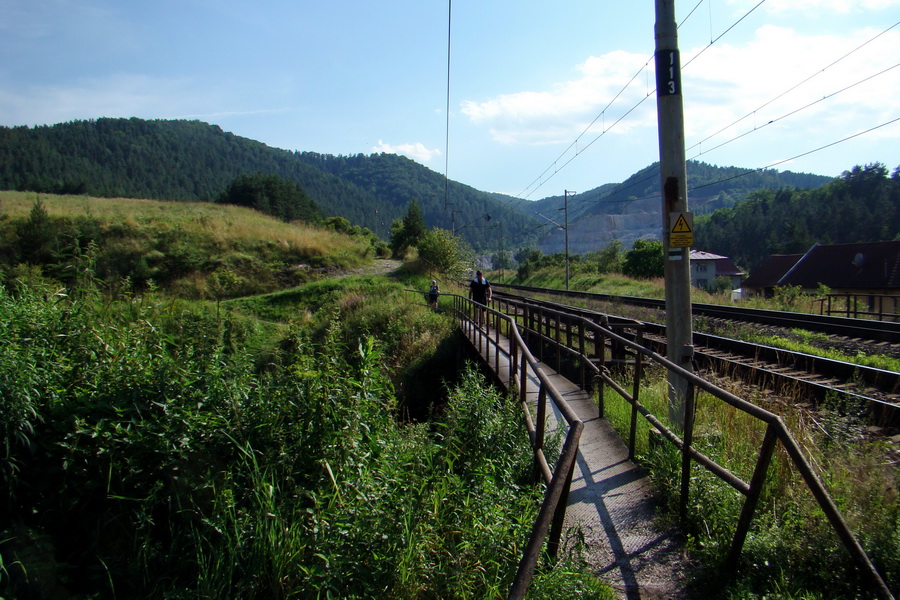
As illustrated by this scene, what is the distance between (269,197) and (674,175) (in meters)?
70.7

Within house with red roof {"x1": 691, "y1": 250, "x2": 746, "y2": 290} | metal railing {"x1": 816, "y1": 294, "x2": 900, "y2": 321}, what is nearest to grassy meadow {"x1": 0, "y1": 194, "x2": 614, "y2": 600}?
metal railing {"x1": 816, "y1": 294, "x2": 900, "y2": 321}

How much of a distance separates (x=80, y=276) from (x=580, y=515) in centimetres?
644

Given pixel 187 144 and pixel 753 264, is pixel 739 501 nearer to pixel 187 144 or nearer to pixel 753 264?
pixel 753 264

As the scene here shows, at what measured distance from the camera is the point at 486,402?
569 cm

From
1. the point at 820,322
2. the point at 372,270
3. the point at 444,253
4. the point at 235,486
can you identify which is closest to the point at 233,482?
the point at 235,486

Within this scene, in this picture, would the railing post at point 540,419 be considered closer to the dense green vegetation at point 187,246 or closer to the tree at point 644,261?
the dense green vegetation at point 187,246

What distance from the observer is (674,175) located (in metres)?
6.38

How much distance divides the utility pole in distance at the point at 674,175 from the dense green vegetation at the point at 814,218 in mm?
84828

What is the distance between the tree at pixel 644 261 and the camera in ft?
184

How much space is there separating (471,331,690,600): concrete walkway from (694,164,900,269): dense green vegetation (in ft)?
285

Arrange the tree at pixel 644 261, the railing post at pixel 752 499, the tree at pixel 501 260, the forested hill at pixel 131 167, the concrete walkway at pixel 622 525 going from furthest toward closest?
the forested hill at pixel 131 167 < the tree at pixel 501 260 < the tree at pixel 644 261 < the concrete walkway at pixel 622 525 < the railing post at pixel 752 499

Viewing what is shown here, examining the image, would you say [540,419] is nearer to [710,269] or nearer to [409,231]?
[409,231]

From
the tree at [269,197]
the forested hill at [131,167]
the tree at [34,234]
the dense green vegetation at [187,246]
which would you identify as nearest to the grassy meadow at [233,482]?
the dense green vegetation at [187,246]

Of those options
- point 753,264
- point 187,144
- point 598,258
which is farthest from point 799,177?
point 187,144
